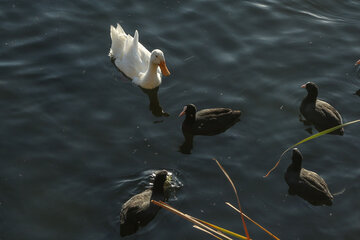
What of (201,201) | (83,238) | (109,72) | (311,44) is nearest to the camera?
(83,238)

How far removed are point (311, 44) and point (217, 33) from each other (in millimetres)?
2272

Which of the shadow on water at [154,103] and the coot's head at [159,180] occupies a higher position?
the coot's head at [159,180]

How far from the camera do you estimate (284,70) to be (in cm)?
1250

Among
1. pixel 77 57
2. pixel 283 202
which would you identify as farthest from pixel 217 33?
pixel 283 202

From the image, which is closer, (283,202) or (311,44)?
(283,202)

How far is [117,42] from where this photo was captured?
40.7ft

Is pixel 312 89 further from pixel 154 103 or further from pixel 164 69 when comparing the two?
pixel 154 103

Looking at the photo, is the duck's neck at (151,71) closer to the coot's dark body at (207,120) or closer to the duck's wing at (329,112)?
the coot's dark body at (207,120)

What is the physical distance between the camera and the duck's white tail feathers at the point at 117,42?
12.4 metres

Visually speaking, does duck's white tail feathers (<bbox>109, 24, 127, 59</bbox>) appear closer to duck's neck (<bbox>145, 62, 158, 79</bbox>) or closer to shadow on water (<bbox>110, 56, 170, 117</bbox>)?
shadow on water (<bbox>110, 56, 170, 117</bbox>)

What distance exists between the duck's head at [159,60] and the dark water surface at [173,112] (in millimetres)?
339

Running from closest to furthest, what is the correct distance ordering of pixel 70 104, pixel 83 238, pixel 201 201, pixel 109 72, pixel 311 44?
pixel 83 238, pixel 201 201, pixel 70 104, pixel 109 72, pixel 311 44

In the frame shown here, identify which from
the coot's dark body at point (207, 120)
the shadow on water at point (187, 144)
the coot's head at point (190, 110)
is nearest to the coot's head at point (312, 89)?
the coot's dark body at point (207, 120)

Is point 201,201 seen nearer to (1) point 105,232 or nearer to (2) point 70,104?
(1) point 105,232
